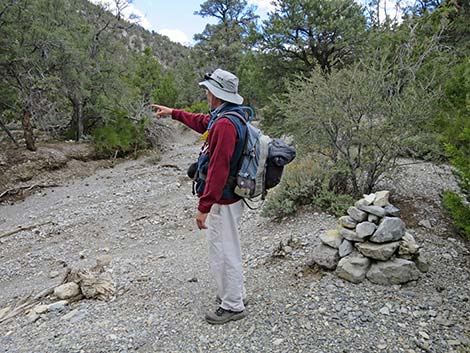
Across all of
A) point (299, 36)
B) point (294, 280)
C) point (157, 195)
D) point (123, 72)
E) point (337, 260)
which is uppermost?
point (299, 36)

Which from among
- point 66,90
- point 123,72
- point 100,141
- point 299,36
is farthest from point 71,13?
point 299,36

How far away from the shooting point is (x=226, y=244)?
265 centimetres

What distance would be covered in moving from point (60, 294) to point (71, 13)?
11925 mm

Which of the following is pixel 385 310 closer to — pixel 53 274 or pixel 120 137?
pixel 53 274

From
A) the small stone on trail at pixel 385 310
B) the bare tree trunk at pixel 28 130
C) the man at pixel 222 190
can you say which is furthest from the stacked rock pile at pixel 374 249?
the bare tree trunk at pixel 28 130

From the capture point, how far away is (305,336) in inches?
106

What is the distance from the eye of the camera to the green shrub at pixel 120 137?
13.1 meters

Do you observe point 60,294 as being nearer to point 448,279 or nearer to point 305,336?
point 305,336

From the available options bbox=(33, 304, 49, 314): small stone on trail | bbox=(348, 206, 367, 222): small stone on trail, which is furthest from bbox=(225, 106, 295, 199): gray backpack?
bbox=(33, 304, 49, 314): small stone on trail

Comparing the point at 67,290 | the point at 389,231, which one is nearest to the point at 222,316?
the point at 389,231

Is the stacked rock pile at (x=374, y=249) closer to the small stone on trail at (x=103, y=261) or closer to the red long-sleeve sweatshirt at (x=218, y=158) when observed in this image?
the red long-sleeve sweatshirt at (x=218, y=158)

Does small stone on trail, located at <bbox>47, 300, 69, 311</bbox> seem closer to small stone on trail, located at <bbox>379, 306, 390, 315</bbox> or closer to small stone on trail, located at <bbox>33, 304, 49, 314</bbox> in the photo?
small stone on trail, located at <bbox>33, 304, 49, 314</bbox>

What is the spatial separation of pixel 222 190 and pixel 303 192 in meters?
3.29

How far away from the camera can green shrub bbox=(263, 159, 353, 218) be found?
211 inches
